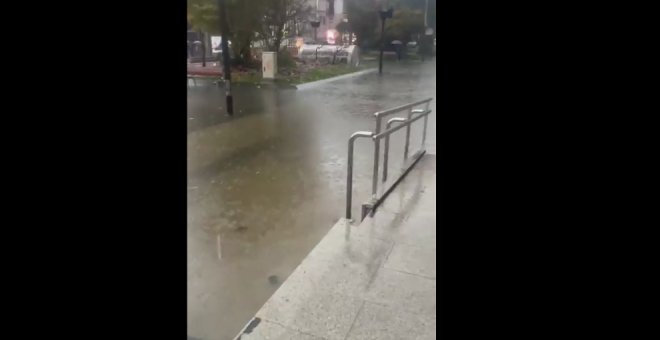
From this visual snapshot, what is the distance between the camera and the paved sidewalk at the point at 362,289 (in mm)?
2604

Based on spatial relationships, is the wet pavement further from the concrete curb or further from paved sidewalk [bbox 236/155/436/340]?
the concrete curb

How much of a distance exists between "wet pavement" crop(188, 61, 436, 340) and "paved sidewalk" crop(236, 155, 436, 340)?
257 mm

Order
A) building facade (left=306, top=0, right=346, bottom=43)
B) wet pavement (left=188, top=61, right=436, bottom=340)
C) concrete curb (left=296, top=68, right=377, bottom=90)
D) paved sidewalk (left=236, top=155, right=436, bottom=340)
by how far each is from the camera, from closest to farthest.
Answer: paved sidewalk (left=236, top=155, right=436, bottom=340) < wet pavement (left=188, top=61, right=436, bottom=340) < concrete curb (left=296, top=68, right=377, bottom=90) < building facade (left=306, top=0, right=346, bottom=43)

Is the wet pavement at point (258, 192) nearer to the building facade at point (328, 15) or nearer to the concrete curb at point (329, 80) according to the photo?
the concrete curb at point (329, 80)

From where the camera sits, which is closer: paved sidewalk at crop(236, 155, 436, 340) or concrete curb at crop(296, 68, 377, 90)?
paved sidewalk at crop(236, 155, 436, 340)

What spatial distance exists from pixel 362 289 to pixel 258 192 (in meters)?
2.57

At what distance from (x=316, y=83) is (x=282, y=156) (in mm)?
10484

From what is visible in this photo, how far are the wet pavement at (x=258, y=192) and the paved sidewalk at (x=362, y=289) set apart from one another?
257 mm

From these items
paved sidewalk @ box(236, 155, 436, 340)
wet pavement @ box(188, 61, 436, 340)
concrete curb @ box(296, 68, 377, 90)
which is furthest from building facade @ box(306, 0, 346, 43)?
paved sidewalk @ box(236, 155, 436, 340)

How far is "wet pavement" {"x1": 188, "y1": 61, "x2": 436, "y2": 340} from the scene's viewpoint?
328 centimetres

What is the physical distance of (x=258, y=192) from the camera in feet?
17.6

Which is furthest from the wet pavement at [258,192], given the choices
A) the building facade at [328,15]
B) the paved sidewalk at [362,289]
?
the building facade at [328,15]
